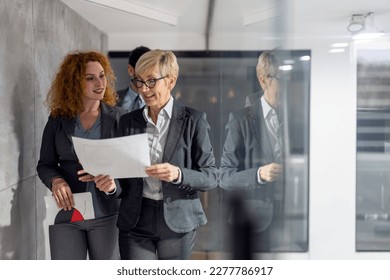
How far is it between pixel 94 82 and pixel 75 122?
0.64 feet

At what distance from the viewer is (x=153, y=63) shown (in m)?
2.53

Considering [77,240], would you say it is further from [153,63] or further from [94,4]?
[94,4]

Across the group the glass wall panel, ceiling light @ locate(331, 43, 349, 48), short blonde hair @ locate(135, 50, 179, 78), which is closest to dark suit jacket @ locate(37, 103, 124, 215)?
short blonde hair @ locate(135, 50, 179, 78)

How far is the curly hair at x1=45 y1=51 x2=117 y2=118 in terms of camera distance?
2520 mm

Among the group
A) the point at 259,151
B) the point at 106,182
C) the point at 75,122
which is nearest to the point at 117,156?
the point at 106,182

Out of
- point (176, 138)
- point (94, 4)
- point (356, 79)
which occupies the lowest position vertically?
point (176, 138)

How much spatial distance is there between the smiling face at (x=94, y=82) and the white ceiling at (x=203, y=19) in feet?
0.42

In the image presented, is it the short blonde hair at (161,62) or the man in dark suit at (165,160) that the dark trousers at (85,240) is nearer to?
the man in dark suit at (165,160)

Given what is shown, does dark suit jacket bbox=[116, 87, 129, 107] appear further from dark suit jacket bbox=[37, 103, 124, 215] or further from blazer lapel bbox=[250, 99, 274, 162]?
blazer lapel bbox=[250, 99, 274, 162]

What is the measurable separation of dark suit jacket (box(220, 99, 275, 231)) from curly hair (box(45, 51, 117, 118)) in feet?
1.80

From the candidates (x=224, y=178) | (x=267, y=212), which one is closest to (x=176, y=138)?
(x=224, y=178)

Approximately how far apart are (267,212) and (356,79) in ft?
2.30
